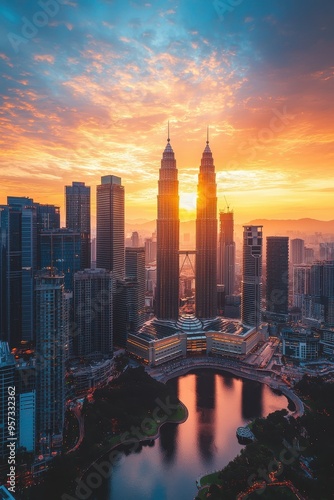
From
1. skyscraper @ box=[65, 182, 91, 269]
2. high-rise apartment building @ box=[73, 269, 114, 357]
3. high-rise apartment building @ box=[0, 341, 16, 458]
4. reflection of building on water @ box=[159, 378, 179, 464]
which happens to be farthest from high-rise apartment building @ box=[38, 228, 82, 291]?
reflection of building on water @ box=[159, 378, 179, 464]

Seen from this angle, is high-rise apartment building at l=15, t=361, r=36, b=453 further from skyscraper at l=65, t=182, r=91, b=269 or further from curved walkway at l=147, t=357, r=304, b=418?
skyscraper at l=65, t=182, r=91, b=269

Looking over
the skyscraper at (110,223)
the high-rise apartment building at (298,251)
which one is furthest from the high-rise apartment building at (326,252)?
the skyscraper at (110,223)

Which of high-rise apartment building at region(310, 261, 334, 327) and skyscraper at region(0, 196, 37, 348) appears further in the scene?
high-rise apartment building at region(310, 261, 334, 327)

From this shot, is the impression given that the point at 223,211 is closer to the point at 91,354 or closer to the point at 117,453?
the point at 91,354

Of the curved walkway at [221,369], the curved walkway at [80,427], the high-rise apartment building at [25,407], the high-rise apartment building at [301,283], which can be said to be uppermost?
the high-rise apartment building at [301,283]

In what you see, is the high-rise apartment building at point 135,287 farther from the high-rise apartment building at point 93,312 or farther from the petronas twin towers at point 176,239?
the high-rise apartment building at point 93,312

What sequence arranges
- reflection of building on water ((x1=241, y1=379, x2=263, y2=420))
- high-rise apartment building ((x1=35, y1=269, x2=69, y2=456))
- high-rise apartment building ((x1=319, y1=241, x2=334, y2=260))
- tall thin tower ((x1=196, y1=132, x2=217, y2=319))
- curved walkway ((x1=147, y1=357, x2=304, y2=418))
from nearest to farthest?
high-rise apartment building ((x1=35, y1=269, x2=69, y2=456))
reflection of building on water ((x1=241, y1=379, x2=263, y2=420))
curved walkway ((x1=147, y1=357, x2=304, y2=418))
tall thin tower ((x1=196, y1=132, x2=217, y2=319))
high-rise apartment building ((x1=319, y1=241, x2=334, y2=260))
